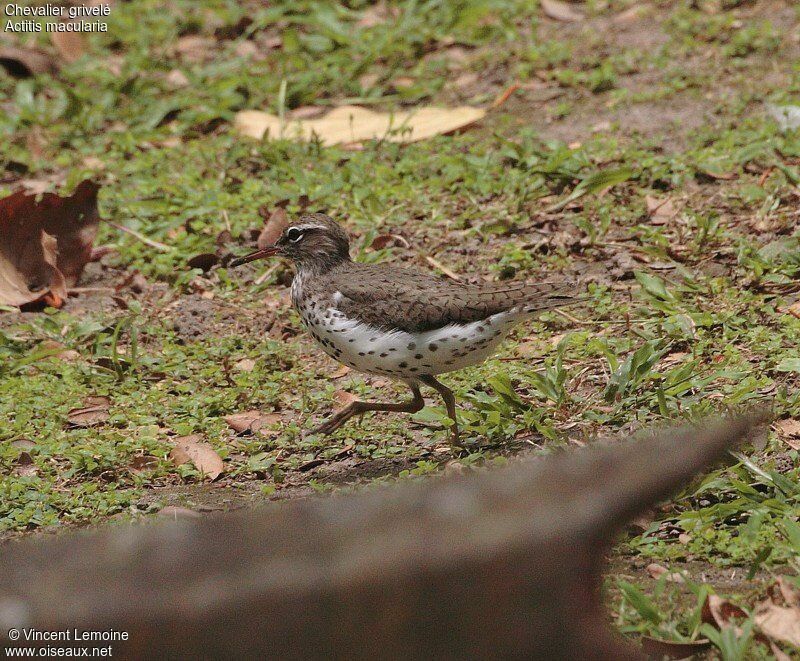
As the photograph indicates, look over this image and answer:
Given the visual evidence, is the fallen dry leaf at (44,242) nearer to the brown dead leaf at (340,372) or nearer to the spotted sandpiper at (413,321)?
the brown dead leaf at (340,372)

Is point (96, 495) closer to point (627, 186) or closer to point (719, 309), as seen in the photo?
point (719, 309)

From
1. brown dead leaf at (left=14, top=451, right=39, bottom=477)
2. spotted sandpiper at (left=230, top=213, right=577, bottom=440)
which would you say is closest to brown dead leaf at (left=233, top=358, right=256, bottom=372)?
spotted sandpiper at (left=230, top=213, right=577, bottom=440)

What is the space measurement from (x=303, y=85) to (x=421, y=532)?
715 centimetres

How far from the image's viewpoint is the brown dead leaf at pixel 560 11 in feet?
32.6

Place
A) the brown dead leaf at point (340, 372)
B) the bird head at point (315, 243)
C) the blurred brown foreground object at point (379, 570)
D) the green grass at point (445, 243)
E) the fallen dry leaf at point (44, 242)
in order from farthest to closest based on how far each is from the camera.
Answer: the fallen dry leaf at point (44, 242) → the brown dead leaf at point (340, 372) → the bird head at point (315, 243) → the green grass at point (445, 243) → the blurred brown foreground object at point (379, 570)

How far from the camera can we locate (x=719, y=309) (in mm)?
6145

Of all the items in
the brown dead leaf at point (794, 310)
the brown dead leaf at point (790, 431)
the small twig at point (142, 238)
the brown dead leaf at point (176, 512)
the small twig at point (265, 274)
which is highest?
the brown dead leaf at point (794, 310)

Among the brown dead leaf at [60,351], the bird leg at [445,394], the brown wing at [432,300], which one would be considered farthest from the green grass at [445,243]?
the brown wing at [432,300]

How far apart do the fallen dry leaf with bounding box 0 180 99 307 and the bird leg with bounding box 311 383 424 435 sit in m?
2.40

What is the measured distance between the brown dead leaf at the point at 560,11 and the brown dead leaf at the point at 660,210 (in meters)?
3.22

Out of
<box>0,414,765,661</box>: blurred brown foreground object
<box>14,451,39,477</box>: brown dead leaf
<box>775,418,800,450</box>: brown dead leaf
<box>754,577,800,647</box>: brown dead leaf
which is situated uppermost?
<box>0,414,765,661</box>: blurred brown foreground object

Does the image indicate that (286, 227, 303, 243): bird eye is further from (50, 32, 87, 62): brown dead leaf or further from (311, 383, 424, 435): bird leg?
(50, 32, 87, 62): brown dead leaf

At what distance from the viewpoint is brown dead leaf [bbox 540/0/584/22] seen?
9.92 meters

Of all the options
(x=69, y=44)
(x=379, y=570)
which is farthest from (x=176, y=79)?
(x=379, y=570)
